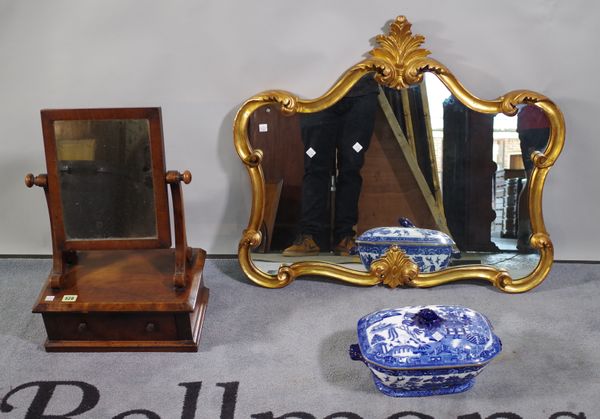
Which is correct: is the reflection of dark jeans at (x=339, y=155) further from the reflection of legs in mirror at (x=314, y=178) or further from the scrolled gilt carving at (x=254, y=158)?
the scrolled gilt carving at (x=254, y=158)

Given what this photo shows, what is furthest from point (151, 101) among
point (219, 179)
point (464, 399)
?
point (464, 399)

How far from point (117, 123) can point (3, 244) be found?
95cm

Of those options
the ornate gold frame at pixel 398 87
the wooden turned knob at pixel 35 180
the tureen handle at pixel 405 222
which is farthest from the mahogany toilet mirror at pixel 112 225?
the tureen handle at pixel 405 222

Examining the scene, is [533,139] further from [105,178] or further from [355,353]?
[105,178]

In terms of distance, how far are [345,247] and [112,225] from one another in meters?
0.74

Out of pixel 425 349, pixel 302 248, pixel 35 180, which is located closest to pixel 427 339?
pixel 425 349

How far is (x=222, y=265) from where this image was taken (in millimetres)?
2115

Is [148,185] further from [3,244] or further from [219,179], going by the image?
[3,244]

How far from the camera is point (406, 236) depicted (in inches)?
73.9

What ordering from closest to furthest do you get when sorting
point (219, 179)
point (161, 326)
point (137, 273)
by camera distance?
point (161, 326) → point (137, 273) → point (219, 179)

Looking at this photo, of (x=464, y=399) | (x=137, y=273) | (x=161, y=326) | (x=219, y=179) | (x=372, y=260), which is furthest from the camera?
(x=219, y=179)

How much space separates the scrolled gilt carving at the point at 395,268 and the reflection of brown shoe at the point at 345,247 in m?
0.09

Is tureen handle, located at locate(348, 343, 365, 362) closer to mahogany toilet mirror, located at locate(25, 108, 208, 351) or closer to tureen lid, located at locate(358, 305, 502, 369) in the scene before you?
tureen lid, located at locate(358, 305, 502, 369)

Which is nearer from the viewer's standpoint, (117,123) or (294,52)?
(117,123)
